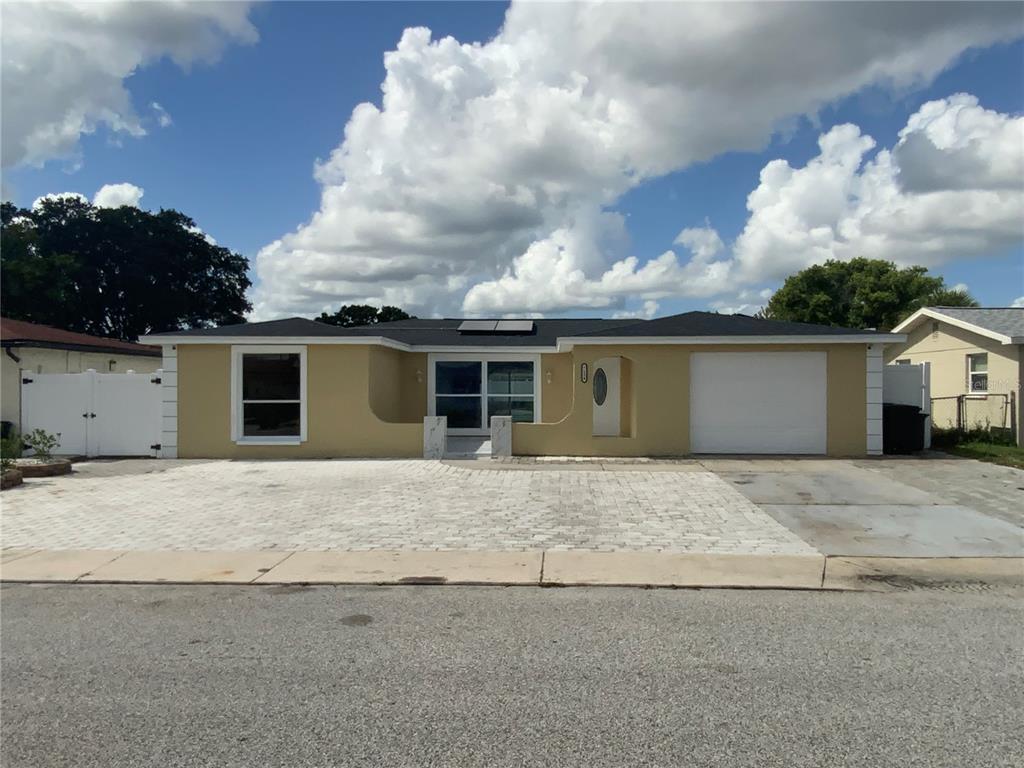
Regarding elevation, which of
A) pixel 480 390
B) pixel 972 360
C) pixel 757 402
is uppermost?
pixel 972 360

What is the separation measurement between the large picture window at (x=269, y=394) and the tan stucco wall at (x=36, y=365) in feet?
16.8

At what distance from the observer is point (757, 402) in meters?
16.0

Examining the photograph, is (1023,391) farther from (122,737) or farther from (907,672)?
(122,737)

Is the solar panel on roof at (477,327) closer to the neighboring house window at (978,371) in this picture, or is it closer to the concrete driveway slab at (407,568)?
the neighboring house window at (978,371)

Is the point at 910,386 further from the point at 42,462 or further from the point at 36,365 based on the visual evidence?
the point at 36,365

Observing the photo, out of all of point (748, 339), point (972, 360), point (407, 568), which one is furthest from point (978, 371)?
point (407, 568)

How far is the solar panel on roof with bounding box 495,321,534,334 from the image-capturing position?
875 inches

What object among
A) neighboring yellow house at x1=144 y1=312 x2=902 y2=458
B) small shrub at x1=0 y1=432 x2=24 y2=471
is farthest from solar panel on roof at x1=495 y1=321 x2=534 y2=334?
small shrub at x1=0 y1=432 x2=24 y2=471

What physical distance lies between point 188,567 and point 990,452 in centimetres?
1543

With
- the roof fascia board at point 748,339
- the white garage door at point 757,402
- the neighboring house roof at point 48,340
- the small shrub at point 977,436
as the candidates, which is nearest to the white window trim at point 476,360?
the roof fascia board at point 748,339

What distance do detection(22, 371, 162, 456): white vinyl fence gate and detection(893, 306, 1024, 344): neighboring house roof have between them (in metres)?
19.9

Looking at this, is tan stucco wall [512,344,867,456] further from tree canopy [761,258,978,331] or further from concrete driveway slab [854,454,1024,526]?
tree canopy [761,258,978,331]

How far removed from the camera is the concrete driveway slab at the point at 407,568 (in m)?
7.00

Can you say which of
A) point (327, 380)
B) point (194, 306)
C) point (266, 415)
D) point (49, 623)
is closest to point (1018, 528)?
point (49, 623)
